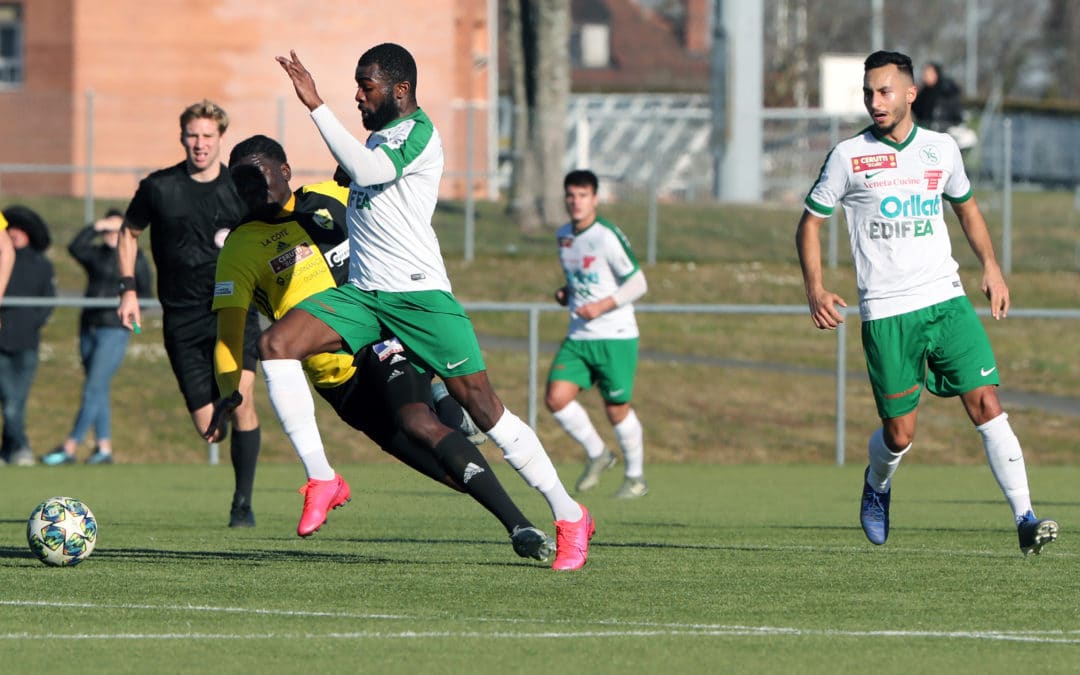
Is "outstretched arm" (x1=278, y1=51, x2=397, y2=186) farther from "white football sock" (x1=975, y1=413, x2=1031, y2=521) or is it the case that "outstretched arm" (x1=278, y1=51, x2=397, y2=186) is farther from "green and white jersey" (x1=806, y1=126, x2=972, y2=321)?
"white football sock" (x1=975, y1=413, x2=1031, y2=521)

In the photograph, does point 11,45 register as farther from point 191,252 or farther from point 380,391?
point 380,391

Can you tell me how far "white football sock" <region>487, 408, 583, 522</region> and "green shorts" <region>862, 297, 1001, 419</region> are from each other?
153cm

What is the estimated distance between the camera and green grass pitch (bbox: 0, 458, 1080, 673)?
6.50 meters

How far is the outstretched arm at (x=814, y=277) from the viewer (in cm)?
907

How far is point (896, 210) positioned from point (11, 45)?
105 feet

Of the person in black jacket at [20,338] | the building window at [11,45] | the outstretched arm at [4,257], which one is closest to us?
the outstretched arm at [4,257]

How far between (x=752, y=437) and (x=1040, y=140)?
21.5 m

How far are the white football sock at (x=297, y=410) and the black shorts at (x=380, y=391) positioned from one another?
168mm

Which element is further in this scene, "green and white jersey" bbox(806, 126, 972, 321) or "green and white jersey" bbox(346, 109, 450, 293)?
"green and white jersey" bbox(806, 126, 972, 321)

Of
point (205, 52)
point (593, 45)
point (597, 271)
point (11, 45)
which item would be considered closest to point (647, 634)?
point (597, 271)

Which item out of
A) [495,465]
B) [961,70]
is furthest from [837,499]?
[961,70]

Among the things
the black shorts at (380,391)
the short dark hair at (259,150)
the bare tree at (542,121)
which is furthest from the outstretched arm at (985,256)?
the bare tree at (542,121)

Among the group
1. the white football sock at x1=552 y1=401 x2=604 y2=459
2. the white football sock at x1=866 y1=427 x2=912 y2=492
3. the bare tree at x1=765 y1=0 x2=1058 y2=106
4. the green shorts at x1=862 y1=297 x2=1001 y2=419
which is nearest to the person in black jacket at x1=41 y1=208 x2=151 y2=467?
the white football sock at x1=552 y1=401 x2=604 y2=459

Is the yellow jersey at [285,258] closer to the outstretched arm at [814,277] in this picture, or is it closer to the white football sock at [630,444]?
the outstretched arm at [814,277]
